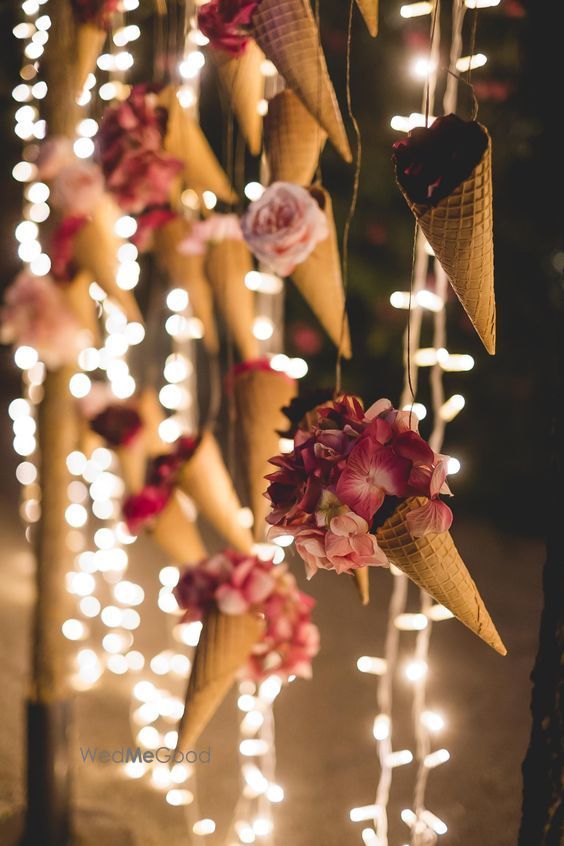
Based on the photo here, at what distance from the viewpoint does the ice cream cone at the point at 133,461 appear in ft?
6.44

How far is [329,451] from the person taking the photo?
3.08 feet

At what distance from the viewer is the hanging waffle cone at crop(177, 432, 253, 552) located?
1635 mm

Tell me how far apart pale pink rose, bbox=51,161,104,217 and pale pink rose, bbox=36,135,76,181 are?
0.5 inches

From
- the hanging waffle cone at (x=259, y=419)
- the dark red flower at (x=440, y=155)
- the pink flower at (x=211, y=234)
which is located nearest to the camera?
the dark red flower at (x=440, y=155)

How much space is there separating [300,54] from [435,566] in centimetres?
76

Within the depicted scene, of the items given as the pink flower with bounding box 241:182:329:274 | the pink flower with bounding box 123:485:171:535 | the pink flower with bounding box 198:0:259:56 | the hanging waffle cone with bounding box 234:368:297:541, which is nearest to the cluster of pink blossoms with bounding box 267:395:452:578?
the pink flower with bounding box 241:182:329:274

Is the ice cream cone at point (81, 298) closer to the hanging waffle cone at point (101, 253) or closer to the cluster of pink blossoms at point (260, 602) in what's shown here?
the hanging waffle cone at point (101, 253)

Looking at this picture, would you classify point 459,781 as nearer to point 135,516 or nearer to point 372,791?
point 372,791

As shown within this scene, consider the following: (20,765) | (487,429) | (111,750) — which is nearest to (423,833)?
(111,750)

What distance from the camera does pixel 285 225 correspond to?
4.14ft

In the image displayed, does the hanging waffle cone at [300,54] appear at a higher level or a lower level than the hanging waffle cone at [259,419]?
higher

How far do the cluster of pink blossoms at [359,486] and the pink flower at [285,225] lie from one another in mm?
→ 416

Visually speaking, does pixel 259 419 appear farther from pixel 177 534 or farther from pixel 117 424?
pixel 117 424

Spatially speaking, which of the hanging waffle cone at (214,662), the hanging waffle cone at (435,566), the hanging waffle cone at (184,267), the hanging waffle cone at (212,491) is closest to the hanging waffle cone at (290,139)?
the hanging waffle cone at (184,267)
